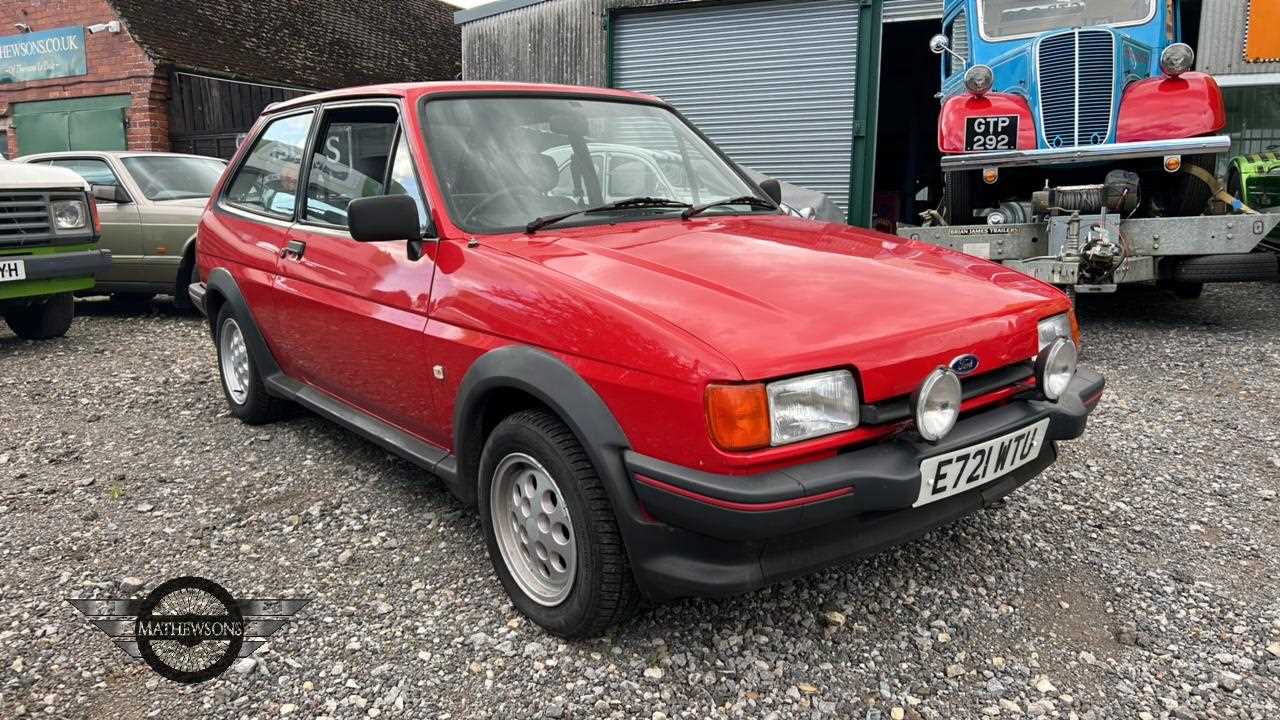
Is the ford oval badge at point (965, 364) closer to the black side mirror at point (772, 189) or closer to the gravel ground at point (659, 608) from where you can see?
the gravel ground at point (659, 608)

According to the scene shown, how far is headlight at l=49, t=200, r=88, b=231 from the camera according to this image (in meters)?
6.60

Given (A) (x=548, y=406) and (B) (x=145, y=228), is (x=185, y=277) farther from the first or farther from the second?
(A) (x=548, y=406)

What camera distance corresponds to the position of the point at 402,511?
3.52 m

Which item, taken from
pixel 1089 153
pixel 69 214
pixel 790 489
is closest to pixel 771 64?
pixel 1089 153

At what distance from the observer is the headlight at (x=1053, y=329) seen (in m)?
2.63

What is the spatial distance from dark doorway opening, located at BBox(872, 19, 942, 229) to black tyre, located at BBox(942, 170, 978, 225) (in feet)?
26.0

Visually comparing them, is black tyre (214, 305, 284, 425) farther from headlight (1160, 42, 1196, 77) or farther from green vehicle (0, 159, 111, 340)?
headlight (1160, 42, 1196, 77)

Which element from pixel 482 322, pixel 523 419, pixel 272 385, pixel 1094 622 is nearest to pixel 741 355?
pixel 523 419

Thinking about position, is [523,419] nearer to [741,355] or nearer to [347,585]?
[741,355]

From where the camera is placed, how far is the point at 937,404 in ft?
7.27

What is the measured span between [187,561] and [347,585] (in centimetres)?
69

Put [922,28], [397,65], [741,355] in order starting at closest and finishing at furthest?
[741,355] < [922,28] < [397,65]

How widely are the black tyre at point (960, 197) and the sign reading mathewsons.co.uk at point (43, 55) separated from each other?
54.5ft

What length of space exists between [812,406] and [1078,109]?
218 inches
